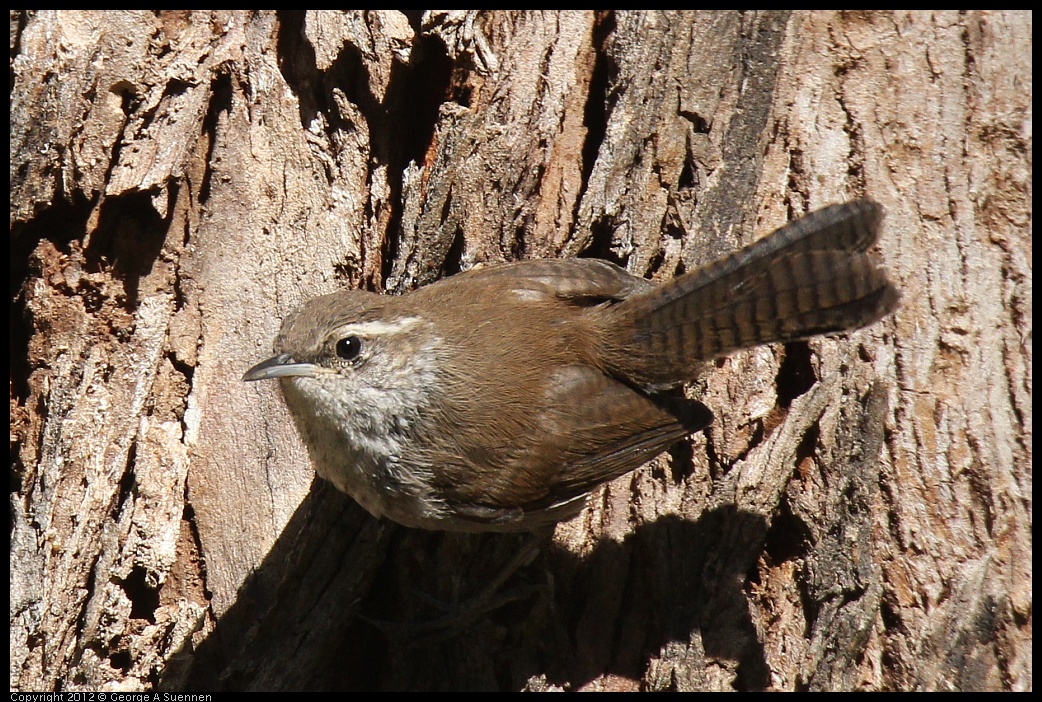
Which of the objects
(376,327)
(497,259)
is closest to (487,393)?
(376,327)

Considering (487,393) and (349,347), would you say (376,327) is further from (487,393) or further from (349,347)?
(487,393)

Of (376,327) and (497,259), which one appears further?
(497,259)

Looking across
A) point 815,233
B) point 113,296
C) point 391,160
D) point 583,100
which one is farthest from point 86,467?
point 815,233

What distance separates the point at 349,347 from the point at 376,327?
13 centimetres

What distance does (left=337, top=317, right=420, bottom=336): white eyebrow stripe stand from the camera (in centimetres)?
346

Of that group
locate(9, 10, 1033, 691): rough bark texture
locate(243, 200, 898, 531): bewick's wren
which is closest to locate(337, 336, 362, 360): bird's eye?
locate(243, 200, 898, 531): bewick's wren

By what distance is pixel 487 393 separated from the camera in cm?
353

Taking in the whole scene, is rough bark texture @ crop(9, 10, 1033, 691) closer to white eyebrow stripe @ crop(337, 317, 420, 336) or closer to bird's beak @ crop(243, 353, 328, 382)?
white eyebrow stripe @ crop(337, 317, 420, 336)

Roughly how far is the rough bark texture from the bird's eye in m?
0.57

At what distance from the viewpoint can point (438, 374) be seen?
3.56 meters
